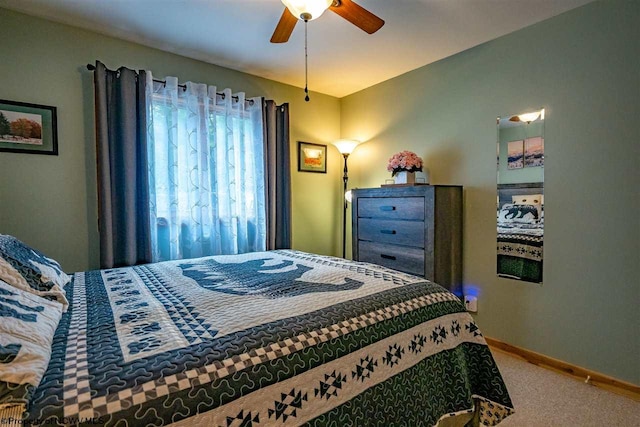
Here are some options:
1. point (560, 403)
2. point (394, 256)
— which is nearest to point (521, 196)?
point (394, 256)

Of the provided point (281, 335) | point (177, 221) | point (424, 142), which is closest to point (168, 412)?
point (281, 335)

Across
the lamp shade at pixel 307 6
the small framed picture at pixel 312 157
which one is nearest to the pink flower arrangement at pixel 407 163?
the small framed picture at pixel 312 157

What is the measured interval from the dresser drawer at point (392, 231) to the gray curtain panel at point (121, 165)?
1869mm

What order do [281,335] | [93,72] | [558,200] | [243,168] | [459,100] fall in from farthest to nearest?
[243,168] < [459,100] < [93,72] < [558,200] < [281,335]

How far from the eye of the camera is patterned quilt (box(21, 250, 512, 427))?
75 centimetres

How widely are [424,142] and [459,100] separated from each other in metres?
0.47

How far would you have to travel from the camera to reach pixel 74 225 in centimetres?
237

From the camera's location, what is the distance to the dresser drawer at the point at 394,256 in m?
2.62

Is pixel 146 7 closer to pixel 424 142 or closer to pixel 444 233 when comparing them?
pixel 424 142

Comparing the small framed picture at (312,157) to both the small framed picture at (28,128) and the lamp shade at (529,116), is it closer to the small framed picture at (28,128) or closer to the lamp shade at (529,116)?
the lamp shade at (529,116)

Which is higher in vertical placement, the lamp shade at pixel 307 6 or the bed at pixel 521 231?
the lamp shade at pixel 307 6

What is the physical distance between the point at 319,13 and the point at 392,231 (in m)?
1.82

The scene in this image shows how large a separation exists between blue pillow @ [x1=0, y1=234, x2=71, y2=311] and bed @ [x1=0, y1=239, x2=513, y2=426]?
2 cm

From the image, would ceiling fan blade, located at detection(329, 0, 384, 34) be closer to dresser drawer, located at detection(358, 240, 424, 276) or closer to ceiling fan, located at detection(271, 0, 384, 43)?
ceiling fan, located at detection(271, 0, 384, 43)
